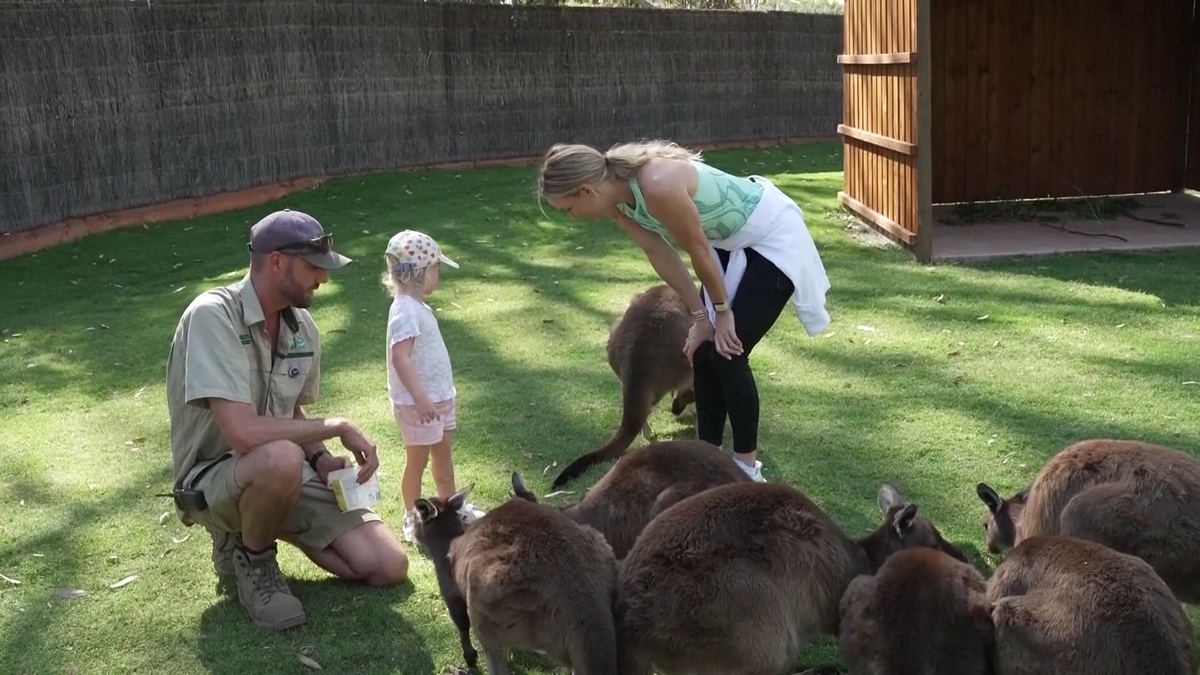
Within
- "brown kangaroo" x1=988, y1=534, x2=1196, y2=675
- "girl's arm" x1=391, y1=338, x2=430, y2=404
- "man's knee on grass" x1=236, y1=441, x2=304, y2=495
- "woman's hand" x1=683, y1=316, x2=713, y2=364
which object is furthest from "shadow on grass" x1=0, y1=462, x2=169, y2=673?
"brown kangaroo" x1=988, y1=534, x2=1196, y2=675

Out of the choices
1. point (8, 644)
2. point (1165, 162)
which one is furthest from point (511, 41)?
point (8, 644)

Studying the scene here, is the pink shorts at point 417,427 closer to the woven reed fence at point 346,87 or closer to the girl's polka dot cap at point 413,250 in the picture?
the girl's polka dot cap at point 413,250

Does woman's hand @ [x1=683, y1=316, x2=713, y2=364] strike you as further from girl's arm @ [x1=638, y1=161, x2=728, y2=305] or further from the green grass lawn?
the green grass lawn

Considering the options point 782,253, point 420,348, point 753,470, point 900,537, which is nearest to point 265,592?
point 420,348

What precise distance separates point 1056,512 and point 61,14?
11369mm

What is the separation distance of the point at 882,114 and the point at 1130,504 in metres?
7.41

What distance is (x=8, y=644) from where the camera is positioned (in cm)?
432

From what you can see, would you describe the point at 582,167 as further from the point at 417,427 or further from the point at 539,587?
the point at 539,587

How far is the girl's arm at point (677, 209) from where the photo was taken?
188 inches

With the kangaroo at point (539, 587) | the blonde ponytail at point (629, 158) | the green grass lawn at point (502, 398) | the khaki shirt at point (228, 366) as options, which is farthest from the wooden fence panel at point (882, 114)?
the kangaroo at point (539, 587)

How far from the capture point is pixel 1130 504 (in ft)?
12.5

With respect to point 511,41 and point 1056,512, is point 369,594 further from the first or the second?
point 511,41

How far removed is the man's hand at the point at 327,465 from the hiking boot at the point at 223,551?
0.42 meters

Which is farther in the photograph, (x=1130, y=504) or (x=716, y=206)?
(x=716, y=206)
